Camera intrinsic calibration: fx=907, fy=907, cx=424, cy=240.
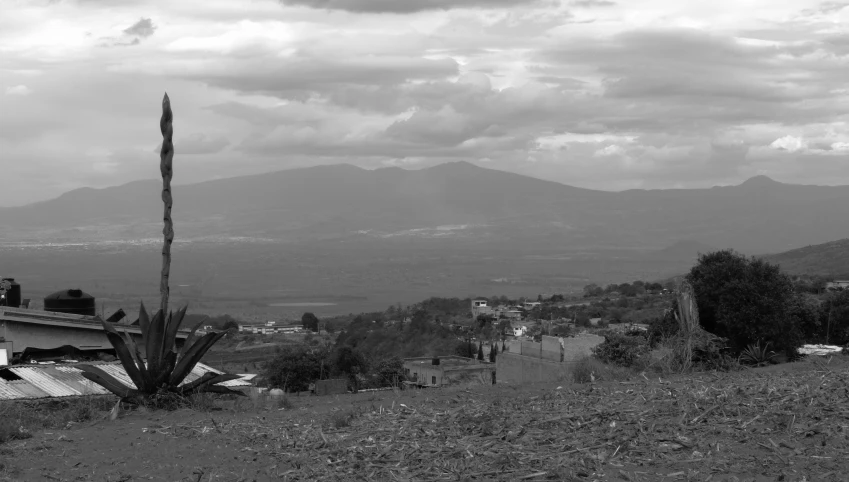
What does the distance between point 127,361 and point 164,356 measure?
44cm

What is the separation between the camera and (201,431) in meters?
8.56

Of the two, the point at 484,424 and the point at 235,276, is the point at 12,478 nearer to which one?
the point at 484,424

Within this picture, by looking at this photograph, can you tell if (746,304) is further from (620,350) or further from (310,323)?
(310,323)

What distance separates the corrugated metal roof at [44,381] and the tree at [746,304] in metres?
19.3

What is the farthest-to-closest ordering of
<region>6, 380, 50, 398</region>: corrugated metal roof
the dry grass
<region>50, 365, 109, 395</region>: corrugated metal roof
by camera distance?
1. <region>50, 365, 109, 395</region>: corrugated metal roof
2. <region>6, 380, 50, 398</region>: corrugated metal roof
3. the dry grass

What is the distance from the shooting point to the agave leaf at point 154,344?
1055 centimetres

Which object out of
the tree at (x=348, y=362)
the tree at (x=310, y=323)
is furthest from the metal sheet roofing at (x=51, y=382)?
the tree at (x=310, y=323)

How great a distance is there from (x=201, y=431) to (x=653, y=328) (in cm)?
2208

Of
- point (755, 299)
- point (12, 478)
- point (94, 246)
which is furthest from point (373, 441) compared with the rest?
point (94, 246)

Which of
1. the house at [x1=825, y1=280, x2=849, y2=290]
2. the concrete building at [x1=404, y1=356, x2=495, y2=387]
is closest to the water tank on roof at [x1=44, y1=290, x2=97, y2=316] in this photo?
the concrete building at [x1=404, y1=356, x2=495, y2=387]

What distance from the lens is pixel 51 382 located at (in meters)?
12.4

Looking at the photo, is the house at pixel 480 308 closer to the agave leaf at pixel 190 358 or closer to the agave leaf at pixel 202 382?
the agave leaf at pixel 202 382

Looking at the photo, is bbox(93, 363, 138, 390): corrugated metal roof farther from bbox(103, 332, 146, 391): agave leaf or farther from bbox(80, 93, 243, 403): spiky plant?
bbox(103, 332, 146, 391): agave leaf

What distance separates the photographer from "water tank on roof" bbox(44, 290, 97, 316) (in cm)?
1983
